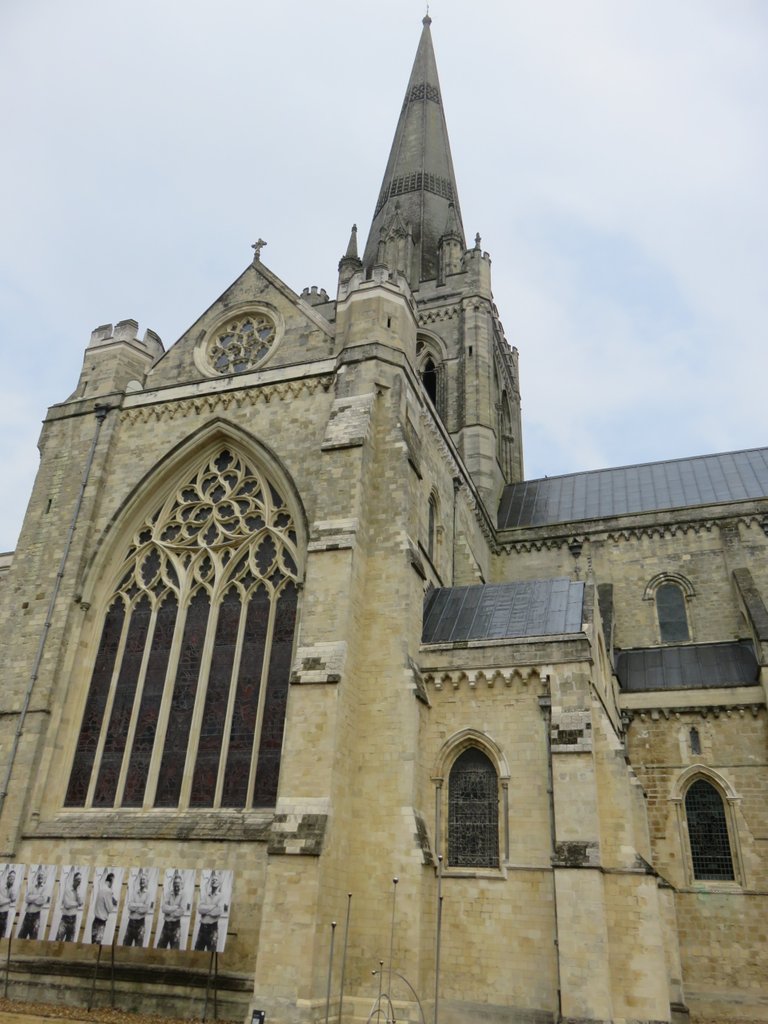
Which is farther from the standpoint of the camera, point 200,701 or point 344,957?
point 200,701

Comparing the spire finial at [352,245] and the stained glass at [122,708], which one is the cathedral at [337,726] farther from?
the spire finial at [352,245]

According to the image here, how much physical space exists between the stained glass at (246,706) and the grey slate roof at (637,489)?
13249 mm

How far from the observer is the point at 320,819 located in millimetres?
13367

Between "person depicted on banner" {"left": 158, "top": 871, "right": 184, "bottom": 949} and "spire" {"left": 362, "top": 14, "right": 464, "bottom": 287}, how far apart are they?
87.2 feet

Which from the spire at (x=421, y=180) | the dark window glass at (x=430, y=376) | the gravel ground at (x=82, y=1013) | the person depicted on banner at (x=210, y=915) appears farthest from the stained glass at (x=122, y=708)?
the spire at (x=421, y=180)

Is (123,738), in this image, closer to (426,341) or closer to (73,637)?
(73,637)

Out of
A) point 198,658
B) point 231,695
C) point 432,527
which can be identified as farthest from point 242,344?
point 231,695

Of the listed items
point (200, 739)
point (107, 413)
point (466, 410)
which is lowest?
point (200, 739)

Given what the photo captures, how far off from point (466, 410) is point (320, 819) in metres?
19.5

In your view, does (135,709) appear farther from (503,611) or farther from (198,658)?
(503,611)

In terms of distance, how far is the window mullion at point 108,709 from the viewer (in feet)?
54.3

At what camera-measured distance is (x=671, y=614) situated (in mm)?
24328

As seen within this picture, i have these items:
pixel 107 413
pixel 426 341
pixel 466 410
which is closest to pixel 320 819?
pixel 107 413

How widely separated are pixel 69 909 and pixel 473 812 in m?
7.36
